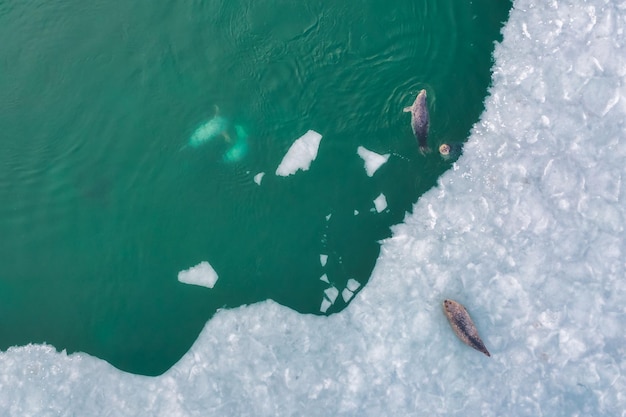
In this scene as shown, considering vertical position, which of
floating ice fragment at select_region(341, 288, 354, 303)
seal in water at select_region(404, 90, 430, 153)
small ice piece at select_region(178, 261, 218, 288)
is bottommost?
floating ice fragment at select_region(341, 288, 354, 303)

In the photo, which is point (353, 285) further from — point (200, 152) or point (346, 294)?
point (200, 152)

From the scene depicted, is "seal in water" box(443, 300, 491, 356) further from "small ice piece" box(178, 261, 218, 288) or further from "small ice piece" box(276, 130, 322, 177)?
"small ice piece" box(178, 261, 218, 288)

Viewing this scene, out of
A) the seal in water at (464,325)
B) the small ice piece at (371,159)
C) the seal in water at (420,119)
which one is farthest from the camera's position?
the small ice piece at (371,159)

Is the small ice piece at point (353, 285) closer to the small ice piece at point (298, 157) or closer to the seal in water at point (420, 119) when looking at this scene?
the small ice piece at point (298, 157)

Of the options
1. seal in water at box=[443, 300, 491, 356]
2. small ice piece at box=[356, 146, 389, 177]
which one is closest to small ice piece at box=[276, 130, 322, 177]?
small ice piece at box=[356, 146, 389, 177]

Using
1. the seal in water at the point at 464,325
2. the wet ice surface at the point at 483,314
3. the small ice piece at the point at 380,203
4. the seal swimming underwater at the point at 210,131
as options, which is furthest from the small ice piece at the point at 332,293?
the seal swimming underwater at the point at 210,131

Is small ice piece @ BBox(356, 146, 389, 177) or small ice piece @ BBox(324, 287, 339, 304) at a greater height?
small ice piece @ BBox(356, 146, 389, 177)

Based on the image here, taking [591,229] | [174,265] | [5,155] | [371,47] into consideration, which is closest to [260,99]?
[371,47]
